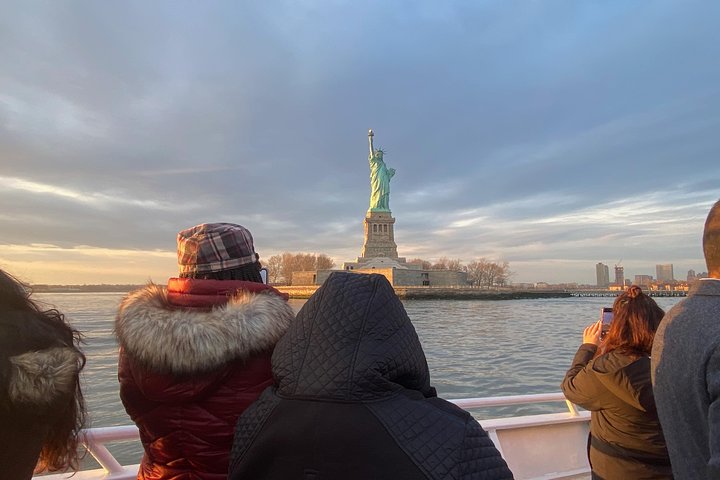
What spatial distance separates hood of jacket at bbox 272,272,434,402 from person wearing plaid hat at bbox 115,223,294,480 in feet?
1.00

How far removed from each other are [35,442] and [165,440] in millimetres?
342

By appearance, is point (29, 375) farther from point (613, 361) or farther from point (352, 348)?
point (613, 361)

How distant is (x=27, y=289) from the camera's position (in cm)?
107

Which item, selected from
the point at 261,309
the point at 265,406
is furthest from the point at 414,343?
the point at 261,309

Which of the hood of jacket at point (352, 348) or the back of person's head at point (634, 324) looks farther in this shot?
the back of person's head at point (634, 324)

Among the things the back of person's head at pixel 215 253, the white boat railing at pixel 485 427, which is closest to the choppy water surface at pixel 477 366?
the white boat railing at pixel 485 427

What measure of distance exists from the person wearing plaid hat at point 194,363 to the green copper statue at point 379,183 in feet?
138

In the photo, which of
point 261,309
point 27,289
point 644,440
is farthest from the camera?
point 644,440

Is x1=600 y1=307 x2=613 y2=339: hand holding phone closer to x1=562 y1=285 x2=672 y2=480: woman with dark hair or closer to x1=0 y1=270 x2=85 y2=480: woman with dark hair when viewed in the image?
x1=562 y1=285 x2=672 y2=480: woman with dark hair

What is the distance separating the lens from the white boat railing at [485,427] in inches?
80.7

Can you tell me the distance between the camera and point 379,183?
43.7 meters

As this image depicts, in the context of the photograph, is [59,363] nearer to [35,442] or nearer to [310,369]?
[35,442]

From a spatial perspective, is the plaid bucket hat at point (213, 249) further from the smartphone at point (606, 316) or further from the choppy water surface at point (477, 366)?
the choppy water surface at point (477, 366)

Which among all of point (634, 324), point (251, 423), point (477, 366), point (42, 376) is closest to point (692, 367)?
point (634, 324)
